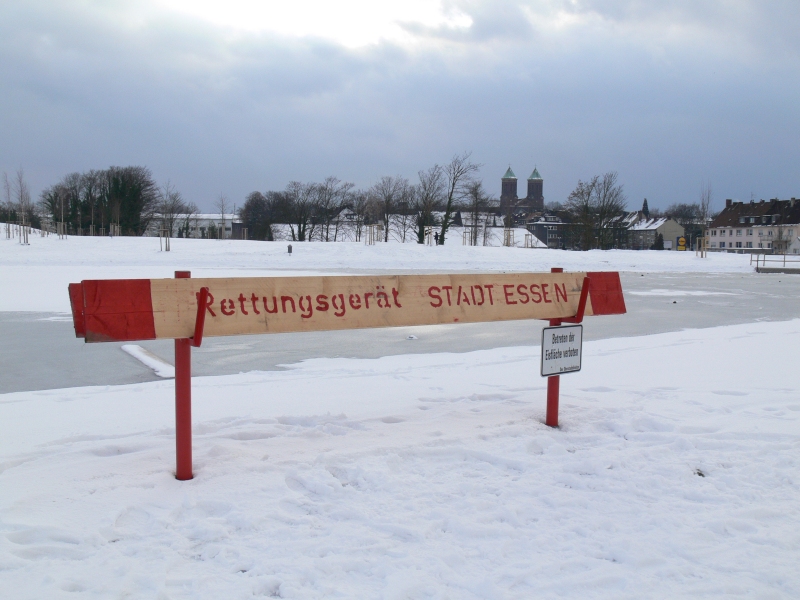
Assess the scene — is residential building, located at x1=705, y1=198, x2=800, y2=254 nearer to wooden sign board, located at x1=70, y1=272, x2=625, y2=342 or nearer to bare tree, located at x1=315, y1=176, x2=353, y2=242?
bare tree, located at x1=315, y1=176, x2=353, y2=242

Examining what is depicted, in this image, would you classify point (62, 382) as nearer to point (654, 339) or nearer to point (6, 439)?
point (6, 439)

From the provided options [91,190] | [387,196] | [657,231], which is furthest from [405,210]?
[657,231]

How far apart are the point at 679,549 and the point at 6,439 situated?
440cm

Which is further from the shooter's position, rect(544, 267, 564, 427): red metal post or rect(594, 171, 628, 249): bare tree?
rect(594, 171, 628, 249): bare tree

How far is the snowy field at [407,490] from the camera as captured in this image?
9.71ft

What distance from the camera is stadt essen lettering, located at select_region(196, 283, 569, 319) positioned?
13.5 feet

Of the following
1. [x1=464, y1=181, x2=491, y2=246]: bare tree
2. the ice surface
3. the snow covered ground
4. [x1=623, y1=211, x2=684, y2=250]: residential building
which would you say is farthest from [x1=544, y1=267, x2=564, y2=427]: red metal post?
[x1=623, y1=211, x2=684, y2=250]: residential building

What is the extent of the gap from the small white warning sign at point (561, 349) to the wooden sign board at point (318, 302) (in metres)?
0.19

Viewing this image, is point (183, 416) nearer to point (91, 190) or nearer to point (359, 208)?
point (359, 208)

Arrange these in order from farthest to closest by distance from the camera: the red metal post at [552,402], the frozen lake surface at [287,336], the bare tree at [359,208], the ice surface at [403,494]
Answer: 1. the bare tree at [359,208]
2. the frozen lake surface at [287,336]
3. the red metal post at [552,402]
4. the ice surface at [403,494]

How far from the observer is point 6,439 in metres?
4.73

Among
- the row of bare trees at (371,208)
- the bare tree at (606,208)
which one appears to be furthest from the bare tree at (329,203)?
the bare tree at (606,208)

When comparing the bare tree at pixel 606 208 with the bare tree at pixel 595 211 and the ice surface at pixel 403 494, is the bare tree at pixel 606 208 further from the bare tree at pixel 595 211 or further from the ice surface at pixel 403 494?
the ice surface at pixel 403 494

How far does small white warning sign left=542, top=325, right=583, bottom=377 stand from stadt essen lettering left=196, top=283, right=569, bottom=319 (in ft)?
0.89
